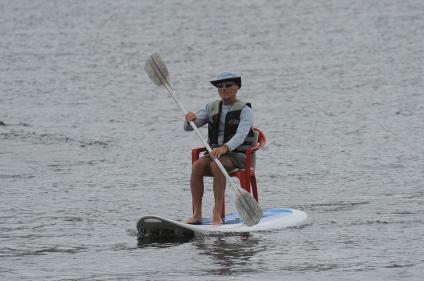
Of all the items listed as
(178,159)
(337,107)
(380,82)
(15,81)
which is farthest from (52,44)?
(178,159)

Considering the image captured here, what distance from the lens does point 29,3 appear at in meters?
54.6

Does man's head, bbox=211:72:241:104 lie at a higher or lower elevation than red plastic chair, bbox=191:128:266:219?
higher

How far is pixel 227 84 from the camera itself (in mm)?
12109

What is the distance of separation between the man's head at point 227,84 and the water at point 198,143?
1423 millimetres

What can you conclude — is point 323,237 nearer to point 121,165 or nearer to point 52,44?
point 121,165

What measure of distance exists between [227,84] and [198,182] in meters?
1.00

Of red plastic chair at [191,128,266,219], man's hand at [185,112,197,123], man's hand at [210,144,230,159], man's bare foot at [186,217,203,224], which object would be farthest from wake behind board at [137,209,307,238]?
man's hand at [185,112,197,123]

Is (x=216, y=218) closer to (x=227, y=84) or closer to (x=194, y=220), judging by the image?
(x=194, y=220)

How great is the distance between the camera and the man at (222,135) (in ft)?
39.4

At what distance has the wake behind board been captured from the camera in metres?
11.5

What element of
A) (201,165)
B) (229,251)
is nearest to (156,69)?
(201,165)

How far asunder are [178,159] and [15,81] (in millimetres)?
12336

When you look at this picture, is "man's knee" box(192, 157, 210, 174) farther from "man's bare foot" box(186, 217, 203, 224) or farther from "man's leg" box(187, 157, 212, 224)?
"man's bare foot" box(186, 217, 203, 224)

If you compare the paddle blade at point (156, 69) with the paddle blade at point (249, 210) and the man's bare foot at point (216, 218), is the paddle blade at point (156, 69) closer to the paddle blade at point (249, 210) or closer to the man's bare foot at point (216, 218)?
the man's bare foot at point (216, 218)
